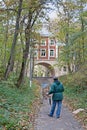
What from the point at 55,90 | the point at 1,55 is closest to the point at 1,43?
the point at 1,55

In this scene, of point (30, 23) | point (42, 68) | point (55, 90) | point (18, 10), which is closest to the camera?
point (55, 90)

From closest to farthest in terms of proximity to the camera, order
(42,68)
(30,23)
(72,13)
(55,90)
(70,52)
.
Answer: (55,90) → (30,23) → (72,13) → (70,52) → (42,68)

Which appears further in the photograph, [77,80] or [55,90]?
[77,80]

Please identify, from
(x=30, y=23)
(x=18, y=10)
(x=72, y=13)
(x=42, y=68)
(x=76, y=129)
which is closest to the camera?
(x=76, y=129)

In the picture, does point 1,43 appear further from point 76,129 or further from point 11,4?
point 76,129

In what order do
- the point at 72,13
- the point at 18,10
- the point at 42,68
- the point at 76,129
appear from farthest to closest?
the point at 42,68 → the point at 72,13 → the point at 18,10 → the point at 76,129

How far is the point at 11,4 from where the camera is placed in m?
17.5

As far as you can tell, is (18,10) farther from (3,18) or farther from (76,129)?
(76,129)

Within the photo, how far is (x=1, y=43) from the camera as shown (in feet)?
106

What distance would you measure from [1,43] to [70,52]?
8820 mm

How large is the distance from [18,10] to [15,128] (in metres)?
10.5

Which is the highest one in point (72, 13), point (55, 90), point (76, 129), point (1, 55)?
point (72, 13)

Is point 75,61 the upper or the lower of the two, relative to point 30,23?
lower

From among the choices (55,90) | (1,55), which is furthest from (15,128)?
(1,55)
